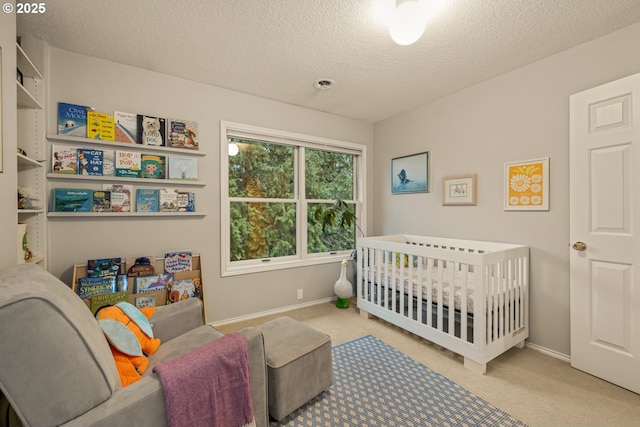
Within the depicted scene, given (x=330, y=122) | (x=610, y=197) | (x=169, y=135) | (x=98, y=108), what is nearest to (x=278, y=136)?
(x=330, y=122)

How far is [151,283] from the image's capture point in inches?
94.7

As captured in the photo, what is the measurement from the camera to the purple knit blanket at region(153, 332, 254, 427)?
3.26ft

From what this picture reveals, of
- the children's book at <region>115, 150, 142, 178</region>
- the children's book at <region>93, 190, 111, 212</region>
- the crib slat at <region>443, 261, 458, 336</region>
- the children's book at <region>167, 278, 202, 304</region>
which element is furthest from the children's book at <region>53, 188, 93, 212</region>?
the crib slat at <region>443, 261, 458, 336</region>

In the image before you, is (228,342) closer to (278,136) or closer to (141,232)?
(141,232)

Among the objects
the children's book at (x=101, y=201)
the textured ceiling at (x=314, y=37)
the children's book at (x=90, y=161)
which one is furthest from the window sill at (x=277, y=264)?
the textured ceiling at (x=314, y=37)

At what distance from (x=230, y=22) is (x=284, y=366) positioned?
213 centimetres

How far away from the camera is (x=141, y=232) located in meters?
2.48

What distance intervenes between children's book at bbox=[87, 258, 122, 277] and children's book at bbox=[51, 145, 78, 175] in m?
0.71

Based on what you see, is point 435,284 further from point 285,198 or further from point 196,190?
point 196,190

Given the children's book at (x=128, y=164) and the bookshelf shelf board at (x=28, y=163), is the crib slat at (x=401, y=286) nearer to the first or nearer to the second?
the children's book at (x=128, y=164)

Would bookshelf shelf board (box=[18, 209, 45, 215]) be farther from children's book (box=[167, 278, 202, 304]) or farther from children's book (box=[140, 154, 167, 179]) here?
children's book (box=[167, 278, 202, 304])

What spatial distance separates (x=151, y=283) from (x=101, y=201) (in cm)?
77

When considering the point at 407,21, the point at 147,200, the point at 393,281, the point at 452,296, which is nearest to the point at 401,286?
the point at 393,281

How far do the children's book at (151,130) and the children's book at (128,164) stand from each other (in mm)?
142
